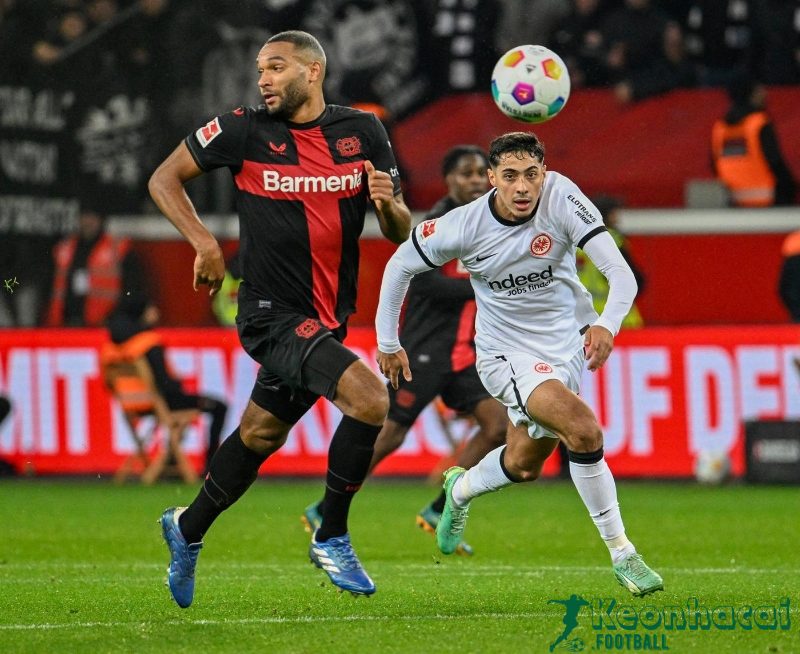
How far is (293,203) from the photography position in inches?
266

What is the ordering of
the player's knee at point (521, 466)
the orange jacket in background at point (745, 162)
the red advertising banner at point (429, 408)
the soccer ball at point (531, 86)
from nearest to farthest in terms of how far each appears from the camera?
1. the player's knee at point (521, 466)
2. the soccer ball at point (531, 86)
3. the red advertising banner at point (429, 408)
4. the orange jacket in background at point (745, 162)

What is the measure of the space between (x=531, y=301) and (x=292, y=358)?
4.25 ft

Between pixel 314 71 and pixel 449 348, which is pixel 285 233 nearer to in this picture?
pixel 314 71

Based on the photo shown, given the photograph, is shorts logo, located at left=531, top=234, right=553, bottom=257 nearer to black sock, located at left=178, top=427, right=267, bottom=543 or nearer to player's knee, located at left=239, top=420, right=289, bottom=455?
player's knee, located at left=239, top=420, right=289, bottom=455

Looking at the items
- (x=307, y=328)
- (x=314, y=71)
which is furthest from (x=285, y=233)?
(x=314, y=71)

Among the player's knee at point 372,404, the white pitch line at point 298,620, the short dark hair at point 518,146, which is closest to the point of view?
the white pitch line at point 298,620

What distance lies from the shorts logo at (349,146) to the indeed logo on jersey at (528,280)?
36.0 inches

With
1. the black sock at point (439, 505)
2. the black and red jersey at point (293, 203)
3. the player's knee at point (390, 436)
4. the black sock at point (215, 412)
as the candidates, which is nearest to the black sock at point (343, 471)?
the black and red jersey at point (293, 203)

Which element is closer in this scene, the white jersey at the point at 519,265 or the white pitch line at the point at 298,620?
the white pitch line at the point at 298,620

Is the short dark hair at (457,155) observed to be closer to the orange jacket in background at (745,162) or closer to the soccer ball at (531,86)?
the soccer ball at (531,86)

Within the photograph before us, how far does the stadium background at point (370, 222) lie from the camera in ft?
43.7

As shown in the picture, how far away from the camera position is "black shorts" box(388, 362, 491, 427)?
9.77 meters

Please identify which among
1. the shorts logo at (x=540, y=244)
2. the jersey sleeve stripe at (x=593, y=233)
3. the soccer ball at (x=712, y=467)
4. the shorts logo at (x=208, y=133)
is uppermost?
the shorts logo at (x=208, y=133)

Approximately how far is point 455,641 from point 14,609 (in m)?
2.05
